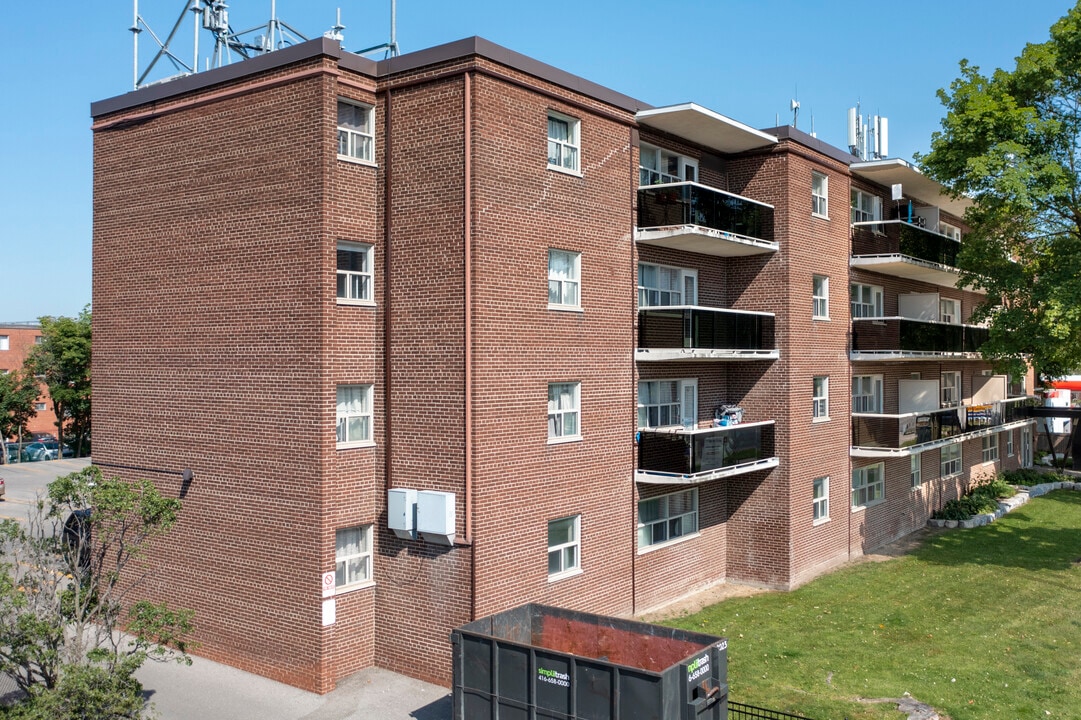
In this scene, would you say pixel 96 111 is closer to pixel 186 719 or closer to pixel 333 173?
pixel 333 173

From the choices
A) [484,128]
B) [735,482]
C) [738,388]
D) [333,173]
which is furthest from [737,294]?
[333,173]

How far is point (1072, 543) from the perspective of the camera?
1038 inches

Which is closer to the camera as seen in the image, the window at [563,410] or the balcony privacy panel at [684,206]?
the window at [563,410]

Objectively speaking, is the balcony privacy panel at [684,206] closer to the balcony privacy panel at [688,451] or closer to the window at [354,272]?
the balcony privacy panel at [688,451]

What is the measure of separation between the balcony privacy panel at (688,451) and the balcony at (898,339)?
6749mm

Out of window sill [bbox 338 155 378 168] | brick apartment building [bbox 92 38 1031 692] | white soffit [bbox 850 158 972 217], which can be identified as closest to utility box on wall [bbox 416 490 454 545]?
brick apartment building [bbox 92 38 1031 692]

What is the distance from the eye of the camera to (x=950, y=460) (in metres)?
32.4

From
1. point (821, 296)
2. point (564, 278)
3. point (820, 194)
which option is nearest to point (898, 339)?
point (821, 296)

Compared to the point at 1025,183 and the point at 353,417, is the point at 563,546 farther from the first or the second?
the point at 1025,183

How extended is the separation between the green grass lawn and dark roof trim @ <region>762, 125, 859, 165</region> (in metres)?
10.8

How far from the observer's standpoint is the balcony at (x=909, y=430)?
25.0 metres

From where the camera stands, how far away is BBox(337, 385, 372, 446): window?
16.0 metres

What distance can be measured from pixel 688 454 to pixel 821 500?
21.1 feet

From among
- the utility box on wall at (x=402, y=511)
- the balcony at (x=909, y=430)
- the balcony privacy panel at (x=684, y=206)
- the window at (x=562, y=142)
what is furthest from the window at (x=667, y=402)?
the balcony at (x=909, y=430)
